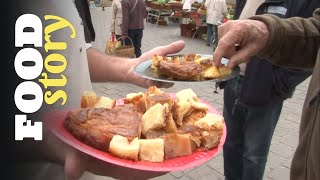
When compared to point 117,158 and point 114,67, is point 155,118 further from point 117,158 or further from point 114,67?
point 114,67

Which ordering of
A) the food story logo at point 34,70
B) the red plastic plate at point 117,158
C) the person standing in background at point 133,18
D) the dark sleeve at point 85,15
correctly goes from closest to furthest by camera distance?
the food story logo at point 34,70 < the red plastic plate at point 117,158 < the dark sleeve at point 85,15 < the person standing in background at point 133,18

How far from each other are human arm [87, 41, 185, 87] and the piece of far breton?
1.50 ft

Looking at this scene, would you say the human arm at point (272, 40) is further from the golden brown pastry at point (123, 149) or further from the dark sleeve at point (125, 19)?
the dark sleeve at point (125, 19)

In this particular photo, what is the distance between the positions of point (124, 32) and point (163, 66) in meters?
4.91

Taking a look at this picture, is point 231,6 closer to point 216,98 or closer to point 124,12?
point 124,12

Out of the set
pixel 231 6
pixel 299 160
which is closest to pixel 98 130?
pixel 299 160

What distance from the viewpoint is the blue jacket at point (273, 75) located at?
1.96 metres

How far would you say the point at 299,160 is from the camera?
3.73 ft

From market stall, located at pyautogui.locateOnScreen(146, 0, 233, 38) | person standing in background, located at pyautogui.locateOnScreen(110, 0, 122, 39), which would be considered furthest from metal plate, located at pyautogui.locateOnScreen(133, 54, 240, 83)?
market stall, located at pyautogui.locateOnScreen(146, 0, 233, 38)

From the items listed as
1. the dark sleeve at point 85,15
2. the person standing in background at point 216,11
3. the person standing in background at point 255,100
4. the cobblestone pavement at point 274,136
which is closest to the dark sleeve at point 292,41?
the person standing in background at point 255,100

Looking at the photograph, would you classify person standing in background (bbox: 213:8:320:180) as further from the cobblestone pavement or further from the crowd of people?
the cobblestone pavement

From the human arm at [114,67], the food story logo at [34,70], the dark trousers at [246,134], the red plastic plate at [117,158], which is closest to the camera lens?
the food story logo at [34,70]

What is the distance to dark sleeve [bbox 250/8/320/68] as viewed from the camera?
1.46 meters

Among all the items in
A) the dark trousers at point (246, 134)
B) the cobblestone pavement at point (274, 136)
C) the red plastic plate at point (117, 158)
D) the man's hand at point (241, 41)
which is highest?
the man's hand at point (241, 41)
